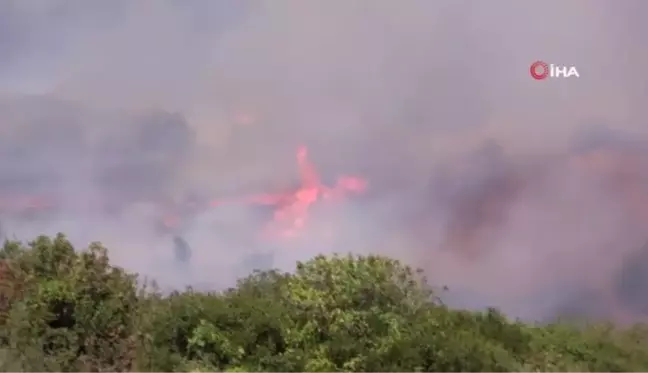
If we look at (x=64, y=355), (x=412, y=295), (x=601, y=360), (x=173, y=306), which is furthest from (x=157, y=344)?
(x=601, y=360)

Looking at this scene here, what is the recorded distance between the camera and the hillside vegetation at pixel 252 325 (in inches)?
891

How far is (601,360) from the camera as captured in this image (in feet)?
100

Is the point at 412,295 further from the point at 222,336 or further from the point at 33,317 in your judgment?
the point at 33,317

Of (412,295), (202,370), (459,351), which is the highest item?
(412,295)

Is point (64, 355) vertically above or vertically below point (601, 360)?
below

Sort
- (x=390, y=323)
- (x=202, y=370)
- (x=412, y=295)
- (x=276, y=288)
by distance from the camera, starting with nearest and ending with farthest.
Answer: (x=202, y=370), (x=390, y=323), (x=412, y=295), (x=276, y=288)

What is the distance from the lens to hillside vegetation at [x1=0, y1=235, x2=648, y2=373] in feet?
74.2

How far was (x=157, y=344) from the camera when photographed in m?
23.9

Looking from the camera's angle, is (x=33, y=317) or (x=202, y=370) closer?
(x=202, y=370)

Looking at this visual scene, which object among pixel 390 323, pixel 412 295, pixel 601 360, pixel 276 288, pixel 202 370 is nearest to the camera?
pixel 202 370

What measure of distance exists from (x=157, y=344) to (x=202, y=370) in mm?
2505

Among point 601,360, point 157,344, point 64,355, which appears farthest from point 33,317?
point 601,360

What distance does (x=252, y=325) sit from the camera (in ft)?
76.5

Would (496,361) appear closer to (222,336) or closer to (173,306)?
(222,336)
